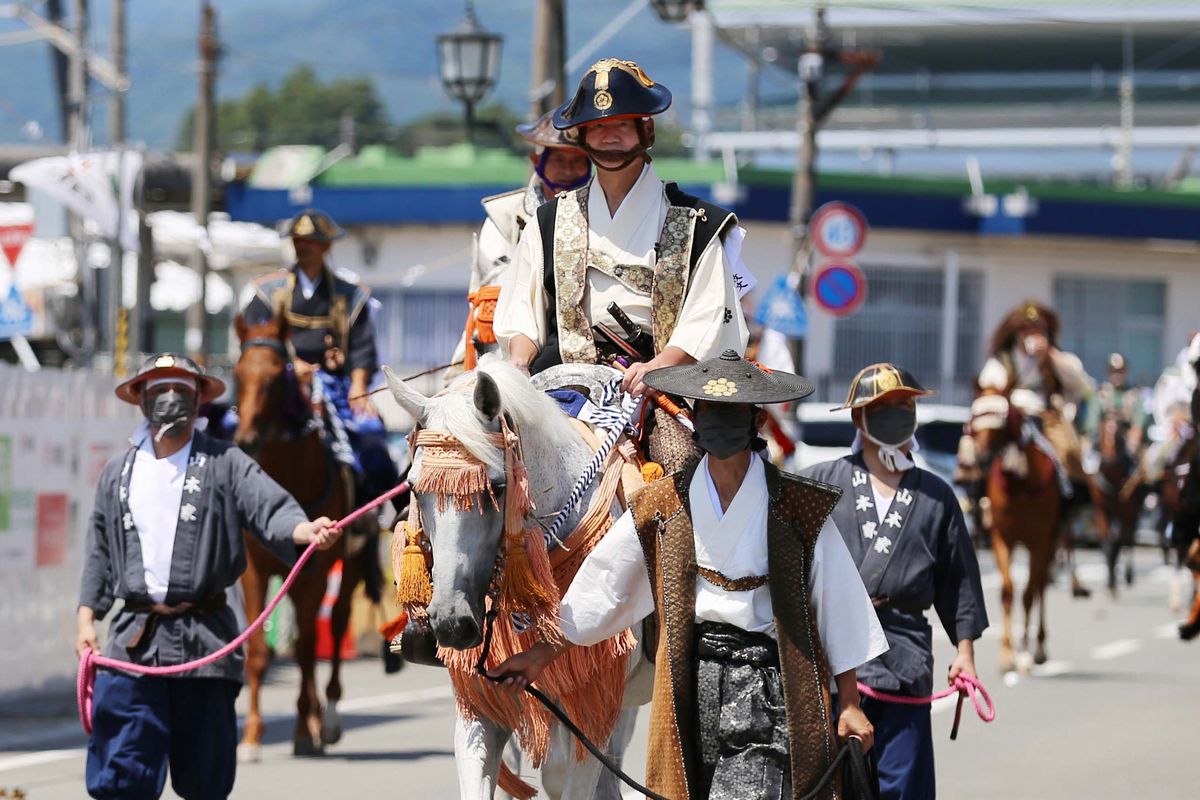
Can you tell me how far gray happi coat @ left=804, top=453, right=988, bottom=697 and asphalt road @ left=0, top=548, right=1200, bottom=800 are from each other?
2937 millimetres

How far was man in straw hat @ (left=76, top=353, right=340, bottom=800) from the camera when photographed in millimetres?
7969

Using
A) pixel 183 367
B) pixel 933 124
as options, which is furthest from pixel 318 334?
pixel 933 124

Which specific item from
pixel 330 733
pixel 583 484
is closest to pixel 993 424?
pixel 330 733

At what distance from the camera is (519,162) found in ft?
116

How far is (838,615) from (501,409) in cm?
119

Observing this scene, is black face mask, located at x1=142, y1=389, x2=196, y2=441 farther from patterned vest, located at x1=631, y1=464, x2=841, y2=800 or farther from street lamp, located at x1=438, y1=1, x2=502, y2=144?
street lamp, located at x1=438, y1=1, x2=502, y2=144

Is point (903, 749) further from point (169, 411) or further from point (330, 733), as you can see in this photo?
point (330, 733)

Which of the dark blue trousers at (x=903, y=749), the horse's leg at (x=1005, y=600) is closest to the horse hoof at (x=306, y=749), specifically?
the dark blue trousers at (x=903, y=749)

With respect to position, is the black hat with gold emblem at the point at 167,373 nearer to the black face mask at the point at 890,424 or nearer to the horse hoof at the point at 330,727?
the black face mask at the point at 890,424

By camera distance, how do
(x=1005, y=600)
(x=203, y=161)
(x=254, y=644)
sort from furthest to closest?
(x=203, y=161), (x=1005, y=600), (x=254, y=644)

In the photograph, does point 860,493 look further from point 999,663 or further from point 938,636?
point 938,636

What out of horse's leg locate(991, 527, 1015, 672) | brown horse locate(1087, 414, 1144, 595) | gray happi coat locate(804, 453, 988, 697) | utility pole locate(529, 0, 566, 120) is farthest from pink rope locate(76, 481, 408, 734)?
brown horse locate(1087, 414, 1144, 595)

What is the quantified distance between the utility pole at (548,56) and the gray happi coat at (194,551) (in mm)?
9696

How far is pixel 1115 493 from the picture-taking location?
1032 inches
